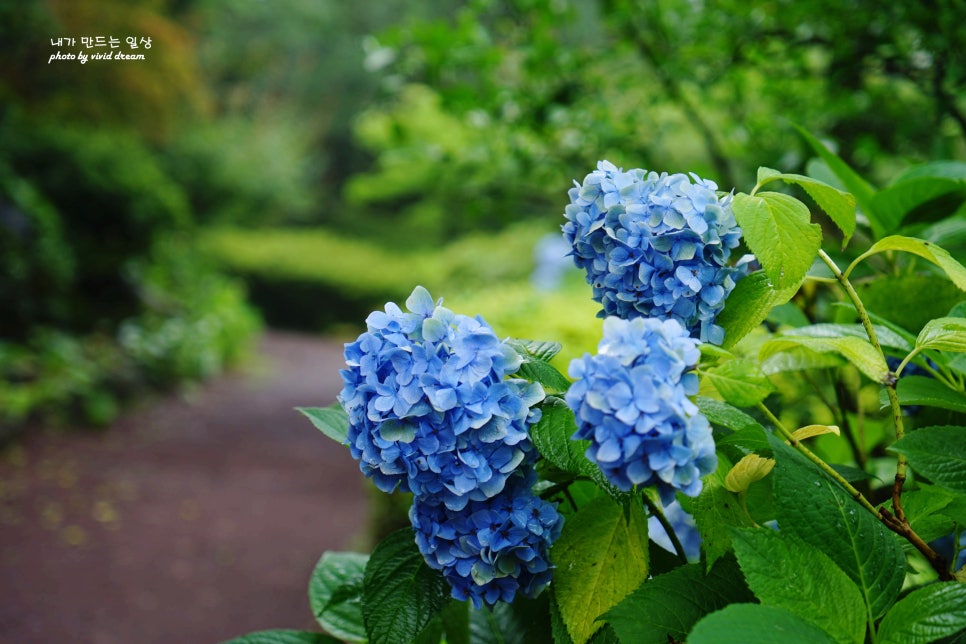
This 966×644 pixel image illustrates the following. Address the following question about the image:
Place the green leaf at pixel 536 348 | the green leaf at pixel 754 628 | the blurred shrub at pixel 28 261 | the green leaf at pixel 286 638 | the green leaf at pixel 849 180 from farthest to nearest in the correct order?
the blurred shrub at pixel 28 261
the green leaf at pixel 849 180
the green leaf at pixel 286 638
the green leaf at pixel 536 348
the green leaf at pixel 754 628

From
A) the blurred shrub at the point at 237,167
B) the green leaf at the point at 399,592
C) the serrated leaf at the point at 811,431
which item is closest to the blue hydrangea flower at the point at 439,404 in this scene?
the green leaf at the point at 399,592

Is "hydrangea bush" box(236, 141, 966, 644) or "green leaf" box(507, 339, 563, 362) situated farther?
"green leaf" box(507, 339, 563, 362)

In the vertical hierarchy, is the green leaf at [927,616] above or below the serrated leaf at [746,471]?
below

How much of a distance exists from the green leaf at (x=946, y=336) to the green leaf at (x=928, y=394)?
0.04 metres

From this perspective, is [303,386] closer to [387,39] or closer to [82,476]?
[82,476]

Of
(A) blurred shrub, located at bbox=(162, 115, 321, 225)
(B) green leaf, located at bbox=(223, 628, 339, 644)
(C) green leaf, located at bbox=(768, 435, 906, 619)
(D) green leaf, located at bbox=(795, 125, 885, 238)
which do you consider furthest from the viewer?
(A) blurred shrub, located at bbox=(162, 115, 321, 225)

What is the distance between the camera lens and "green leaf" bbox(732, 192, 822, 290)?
2.01 feet

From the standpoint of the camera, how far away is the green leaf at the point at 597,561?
0.62 metres

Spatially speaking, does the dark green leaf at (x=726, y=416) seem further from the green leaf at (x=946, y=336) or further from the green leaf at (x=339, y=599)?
the green leaf at (x=339, y=599)

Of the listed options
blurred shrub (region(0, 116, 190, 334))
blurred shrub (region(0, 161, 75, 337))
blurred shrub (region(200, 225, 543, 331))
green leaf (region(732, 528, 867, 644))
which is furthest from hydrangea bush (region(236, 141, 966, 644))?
blurred shrub (region(200, 225, 543, 331))

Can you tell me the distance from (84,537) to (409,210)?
12530 millimetres

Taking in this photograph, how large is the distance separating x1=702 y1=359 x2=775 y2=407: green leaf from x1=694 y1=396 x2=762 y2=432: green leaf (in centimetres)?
2

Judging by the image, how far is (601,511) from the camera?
2.10 feet

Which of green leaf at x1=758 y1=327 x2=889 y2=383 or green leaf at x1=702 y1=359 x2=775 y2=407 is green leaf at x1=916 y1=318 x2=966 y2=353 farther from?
green leaf at x1=702 y1=359 x2=775 y2=407
